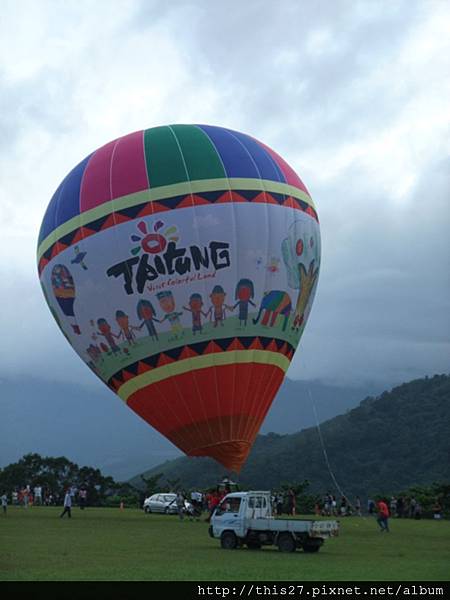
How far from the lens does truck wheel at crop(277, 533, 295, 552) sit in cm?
2128

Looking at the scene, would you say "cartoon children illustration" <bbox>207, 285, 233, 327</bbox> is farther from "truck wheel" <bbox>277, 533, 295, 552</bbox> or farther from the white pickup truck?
"truck wheel" <bbox>277, 533, 295, 552</bbox>

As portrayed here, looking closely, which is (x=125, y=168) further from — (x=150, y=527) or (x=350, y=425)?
(x=350, y=425)

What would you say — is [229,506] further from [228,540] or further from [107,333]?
[107,333]

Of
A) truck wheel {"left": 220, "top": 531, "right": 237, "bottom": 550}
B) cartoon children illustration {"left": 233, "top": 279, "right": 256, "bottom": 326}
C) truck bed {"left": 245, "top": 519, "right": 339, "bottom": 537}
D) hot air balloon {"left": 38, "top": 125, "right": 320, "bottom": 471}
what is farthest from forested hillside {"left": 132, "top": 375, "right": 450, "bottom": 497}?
truck bed {"left": 245, "top": 519, "right": 339, "bottom": 537}

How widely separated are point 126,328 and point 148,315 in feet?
3.14

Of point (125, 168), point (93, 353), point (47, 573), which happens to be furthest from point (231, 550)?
point (125, 168)

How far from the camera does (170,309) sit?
93.6 ft

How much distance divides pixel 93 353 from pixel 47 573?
49.4 feet

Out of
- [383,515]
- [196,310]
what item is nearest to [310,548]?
[383,515]

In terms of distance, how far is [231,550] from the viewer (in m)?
21.6

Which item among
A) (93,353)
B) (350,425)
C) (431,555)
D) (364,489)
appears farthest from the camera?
(350,425)

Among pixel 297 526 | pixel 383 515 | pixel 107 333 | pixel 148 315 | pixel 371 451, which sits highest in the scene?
pixel 371 451

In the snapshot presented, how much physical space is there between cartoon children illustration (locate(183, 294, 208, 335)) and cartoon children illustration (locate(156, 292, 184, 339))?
1.23ft

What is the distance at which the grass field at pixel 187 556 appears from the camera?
16094mm
